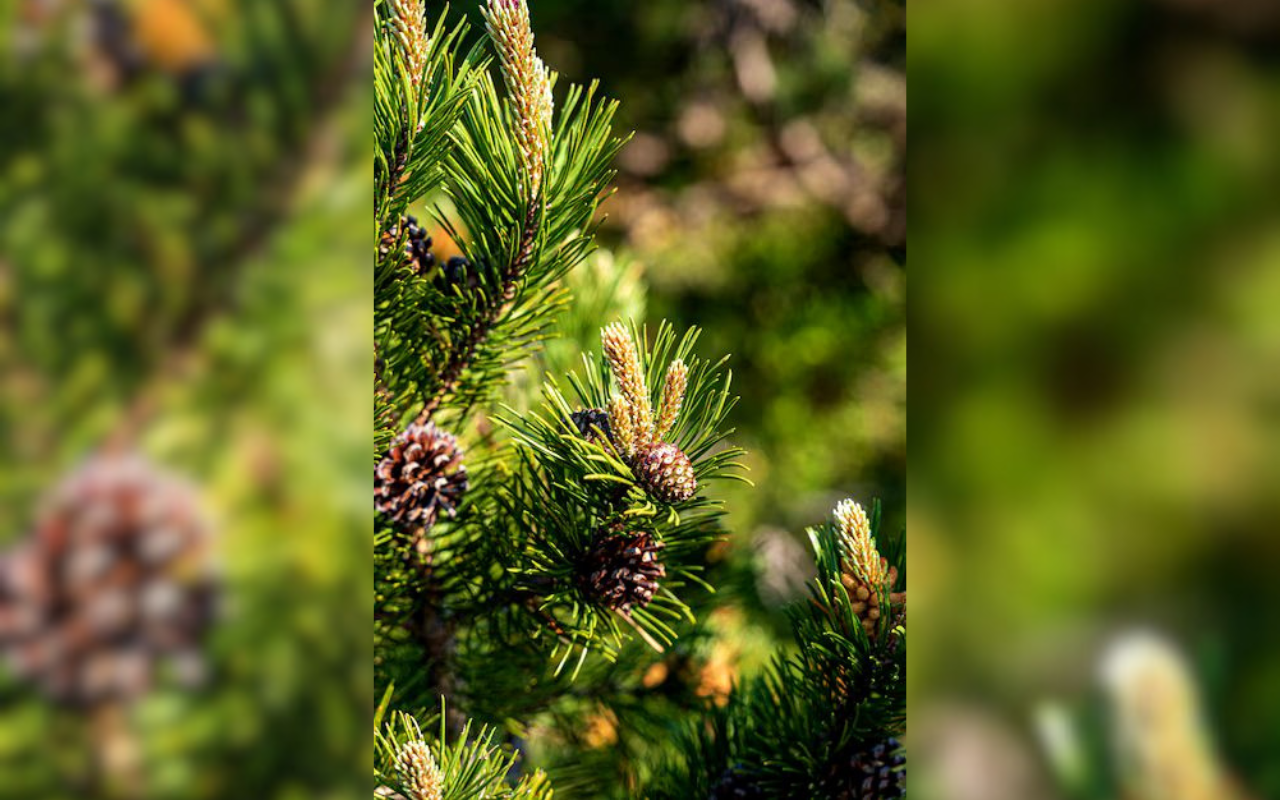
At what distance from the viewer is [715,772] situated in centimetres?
40

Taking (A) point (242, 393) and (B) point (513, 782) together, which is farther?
(B) point (513, 782)

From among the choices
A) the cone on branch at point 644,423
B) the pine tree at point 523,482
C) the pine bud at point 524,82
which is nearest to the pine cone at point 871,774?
the pine tree at point 523,482

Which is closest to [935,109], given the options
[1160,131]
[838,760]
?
[1160,131]

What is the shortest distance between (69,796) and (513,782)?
A: 22 cm

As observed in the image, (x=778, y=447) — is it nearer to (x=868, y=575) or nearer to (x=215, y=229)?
(x=868, y=575)

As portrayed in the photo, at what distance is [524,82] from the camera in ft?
1.05

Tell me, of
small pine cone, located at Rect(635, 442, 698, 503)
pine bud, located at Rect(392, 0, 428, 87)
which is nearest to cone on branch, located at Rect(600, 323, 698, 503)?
small pine cone, located at Rect(635, 442, 698, 503)

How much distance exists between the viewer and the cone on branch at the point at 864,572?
0.33 m

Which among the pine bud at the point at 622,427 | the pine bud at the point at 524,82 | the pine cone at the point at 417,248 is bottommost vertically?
the pine bud at the point at 622,427

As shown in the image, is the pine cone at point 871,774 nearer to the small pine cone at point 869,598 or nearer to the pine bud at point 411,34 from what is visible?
the small pine cone at point 869,598

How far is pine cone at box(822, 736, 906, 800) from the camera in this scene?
1.14ft

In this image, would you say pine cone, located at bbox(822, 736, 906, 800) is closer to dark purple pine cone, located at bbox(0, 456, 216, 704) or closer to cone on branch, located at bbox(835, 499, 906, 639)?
cone on branch, located at bbox(835, 499, 906, 639)

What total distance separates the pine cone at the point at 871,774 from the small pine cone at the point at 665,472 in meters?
0.11

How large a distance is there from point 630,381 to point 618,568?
7cm
